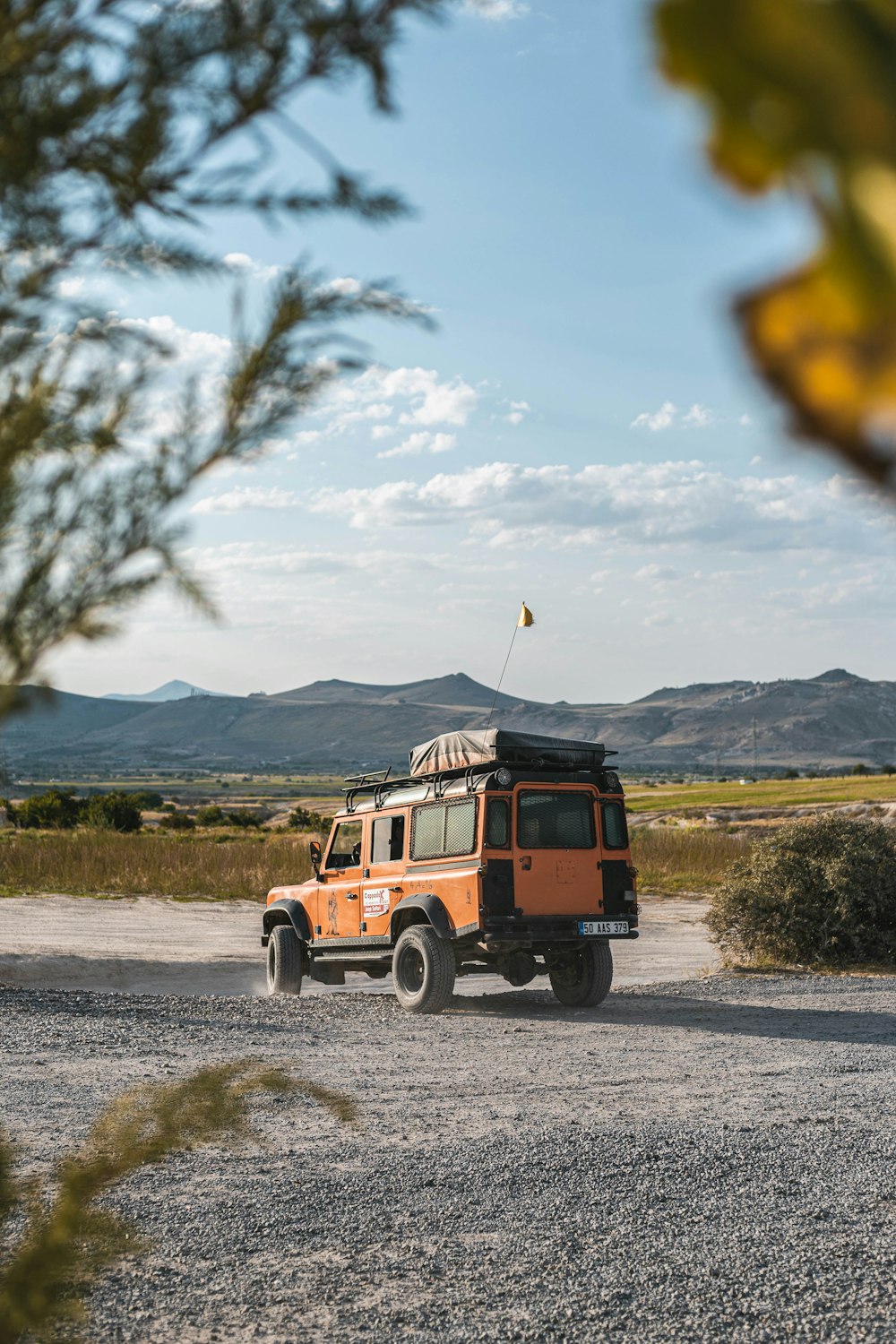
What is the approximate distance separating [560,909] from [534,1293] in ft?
28.2

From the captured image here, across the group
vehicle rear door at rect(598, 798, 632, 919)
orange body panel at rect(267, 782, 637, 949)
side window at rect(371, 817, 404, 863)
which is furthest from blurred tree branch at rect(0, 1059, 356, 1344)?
side window at rect(371, 817, 404, 863)

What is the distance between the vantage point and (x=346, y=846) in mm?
15844

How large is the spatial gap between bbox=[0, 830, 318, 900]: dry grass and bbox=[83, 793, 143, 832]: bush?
1058 centimetres

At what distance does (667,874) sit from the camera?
111 ft

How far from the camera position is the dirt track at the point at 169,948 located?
18.4 meters

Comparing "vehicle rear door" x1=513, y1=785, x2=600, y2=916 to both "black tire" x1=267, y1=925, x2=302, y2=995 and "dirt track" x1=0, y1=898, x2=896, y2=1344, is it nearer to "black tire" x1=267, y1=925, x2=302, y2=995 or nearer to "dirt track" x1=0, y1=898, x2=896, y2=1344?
"dirt track" x1=0, y1=898, x2=896, y2=1344

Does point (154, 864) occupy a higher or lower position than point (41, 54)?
lower

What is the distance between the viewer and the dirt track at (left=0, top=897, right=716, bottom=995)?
18422mm

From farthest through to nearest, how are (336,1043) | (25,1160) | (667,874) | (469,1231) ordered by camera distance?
(667,874)
(336,1043)
(25,1160)
(469,1231)

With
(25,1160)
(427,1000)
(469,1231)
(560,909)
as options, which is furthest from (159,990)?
(469,1231)

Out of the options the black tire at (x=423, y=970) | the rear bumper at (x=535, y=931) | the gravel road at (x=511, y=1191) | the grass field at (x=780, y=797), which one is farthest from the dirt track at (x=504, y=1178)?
the grass field at (x=780, y=797)

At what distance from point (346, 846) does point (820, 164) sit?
15498 millimetres

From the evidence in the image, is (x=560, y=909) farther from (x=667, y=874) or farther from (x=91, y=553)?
(x=667, y=874)

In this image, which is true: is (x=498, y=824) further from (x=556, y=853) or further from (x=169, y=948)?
(x=169, y=948)
